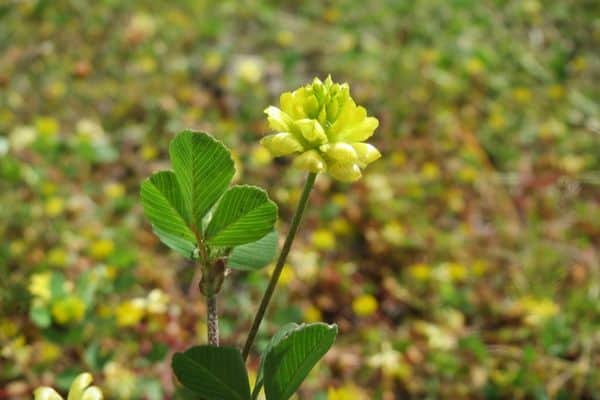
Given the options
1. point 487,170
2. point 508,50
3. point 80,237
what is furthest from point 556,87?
point 80,237

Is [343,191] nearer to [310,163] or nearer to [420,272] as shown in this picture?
[420,272]

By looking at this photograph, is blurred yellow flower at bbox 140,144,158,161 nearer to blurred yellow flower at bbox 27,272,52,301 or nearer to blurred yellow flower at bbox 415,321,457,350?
blurred yellow flower at bbox 27,272,52,301

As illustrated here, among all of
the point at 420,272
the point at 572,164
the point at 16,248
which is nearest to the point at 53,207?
the point at 16,248

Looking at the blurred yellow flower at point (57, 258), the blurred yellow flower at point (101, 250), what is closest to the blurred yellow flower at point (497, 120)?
the blurred yellow flower at point (101, 250)

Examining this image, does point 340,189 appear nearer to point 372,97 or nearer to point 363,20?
point 372,97

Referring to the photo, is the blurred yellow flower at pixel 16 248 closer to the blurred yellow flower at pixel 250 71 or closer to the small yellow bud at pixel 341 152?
the blurred yellow flower at pixel 250 71
